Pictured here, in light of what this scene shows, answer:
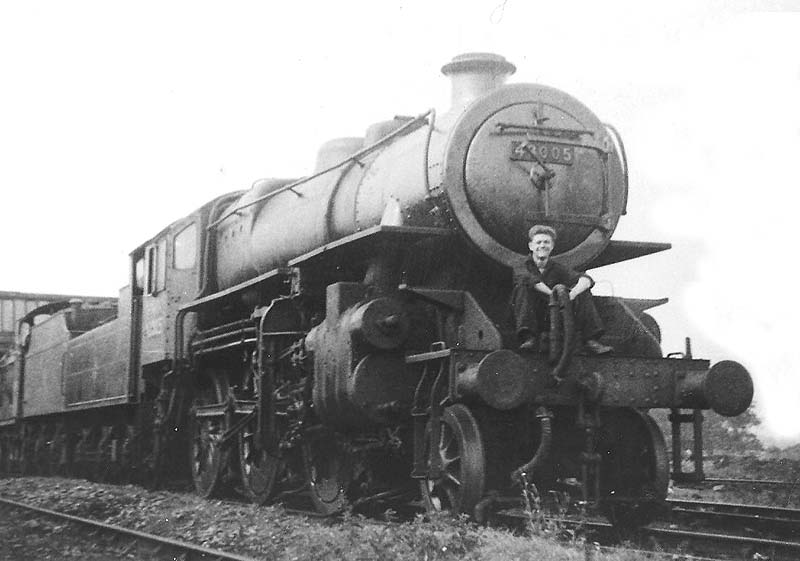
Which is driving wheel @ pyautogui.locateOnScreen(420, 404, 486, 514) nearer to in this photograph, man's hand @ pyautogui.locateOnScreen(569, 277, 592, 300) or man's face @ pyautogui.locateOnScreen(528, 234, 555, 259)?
man's hand @ pyautogui.locateOnScreen(569, 277, 592, 300)

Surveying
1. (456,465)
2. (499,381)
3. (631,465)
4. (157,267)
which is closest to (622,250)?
(631,465)

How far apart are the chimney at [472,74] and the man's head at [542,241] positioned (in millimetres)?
1241

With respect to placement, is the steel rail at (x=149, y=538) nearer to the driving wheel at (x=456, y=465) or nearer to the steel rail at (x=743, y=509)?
the driving wheel at (x=456, y=465)

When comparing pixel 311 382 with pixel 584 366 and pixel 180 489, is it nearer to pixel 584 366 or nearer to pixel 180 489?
pixel 584 366

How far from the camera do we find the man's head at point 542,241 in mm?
6547

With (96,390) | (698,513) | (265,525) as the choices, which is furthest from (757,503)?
(96,390)

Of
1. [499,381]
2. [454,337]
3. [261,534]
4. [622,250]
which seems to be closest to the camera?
[499,381]

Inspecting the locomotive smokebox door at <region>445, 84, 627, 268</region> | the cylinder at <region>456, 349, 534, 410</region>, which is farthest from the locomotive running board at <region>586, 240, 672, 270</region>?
the cylinder at <region>456, 349, 534, 410</region>

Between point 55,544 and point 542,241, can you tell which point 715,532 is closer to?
point 542,241

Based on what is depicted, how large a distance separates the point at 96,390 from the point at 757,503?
794cm

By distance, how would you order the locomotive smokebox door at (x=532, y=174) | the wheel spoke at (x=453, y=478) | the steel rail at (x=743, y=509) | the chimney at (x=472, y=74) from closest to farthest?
the wheel spoke at (x=453, y=478)
the locomotive smokebox door at (x=532, y=174)
the chimney at (x=472, y=74)
the steel rail at (x=743, y=509)

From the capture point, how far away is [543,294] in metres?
6.48

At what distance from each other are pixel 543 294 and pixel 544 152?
0.98m

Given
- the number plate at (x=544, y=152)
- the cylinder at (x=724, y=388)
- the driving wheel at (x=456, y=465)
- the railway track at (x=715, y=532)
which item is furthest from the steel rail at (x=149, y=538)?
the number plate at (x=544, y=152)
